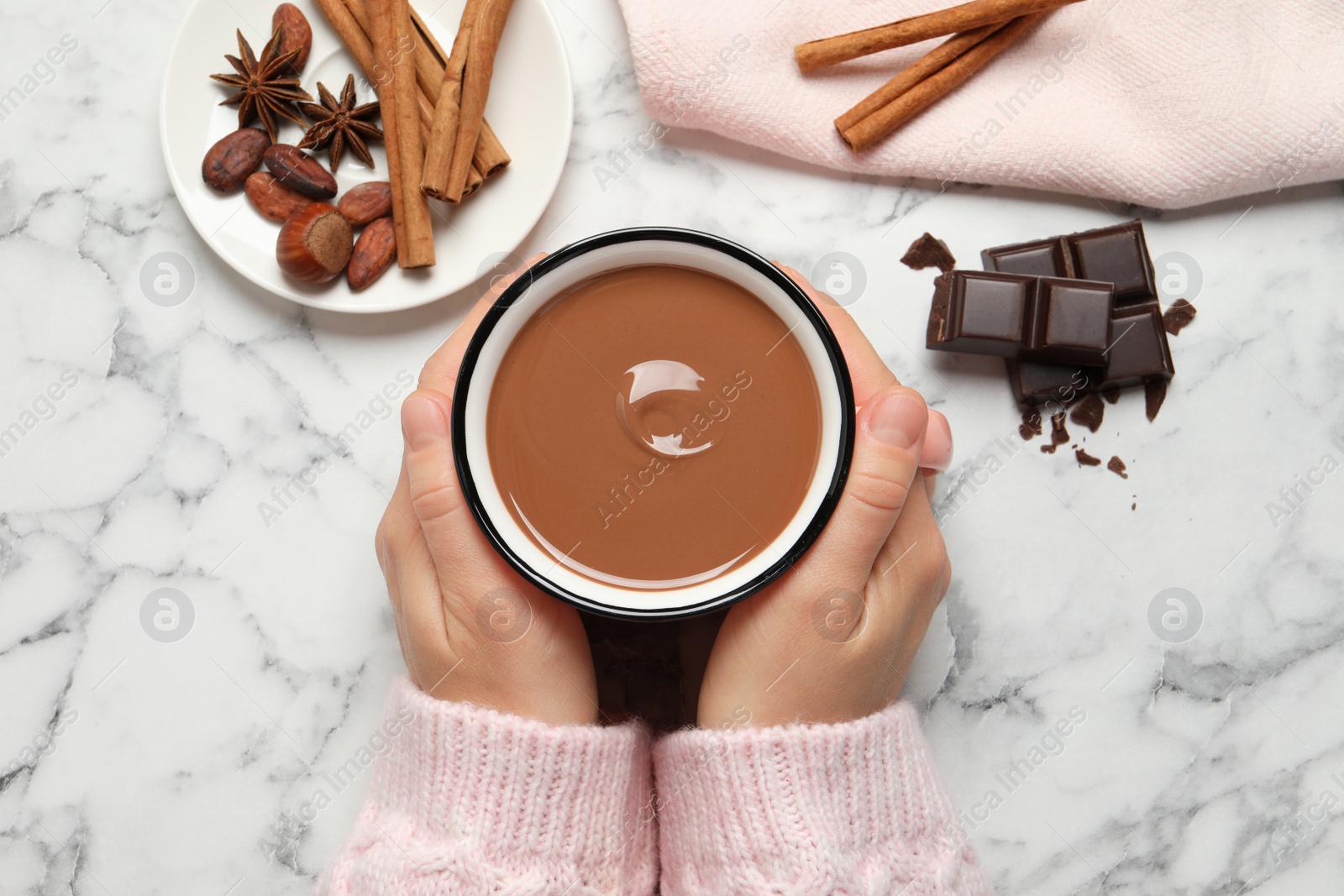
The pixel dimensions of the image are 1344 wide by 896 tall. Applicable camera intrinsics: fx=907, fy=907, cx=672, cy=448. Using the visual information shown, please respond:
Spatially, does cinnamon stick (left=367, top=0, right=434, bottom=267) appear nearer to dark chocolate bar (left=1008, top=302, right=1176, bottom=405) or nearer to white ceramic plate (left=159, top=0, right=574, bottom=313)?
white ceramic plate (left=159, top=0, right=574, bottom=313)

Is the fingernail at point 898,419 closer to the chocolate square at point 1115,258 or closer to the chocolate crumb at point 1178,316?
the chocolate square at point 1115,258

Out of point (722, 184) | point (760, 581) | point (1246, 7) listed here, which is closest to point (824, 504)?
point (760, 581)

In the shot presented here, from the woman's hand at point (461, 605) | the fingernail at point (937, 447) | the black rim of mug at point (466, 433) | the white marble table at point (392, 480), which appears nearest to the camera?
the black rim of mug at point (466, 433)

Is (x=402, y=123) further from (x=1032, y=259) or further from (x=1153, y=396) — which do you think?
(x=1153, y=396)

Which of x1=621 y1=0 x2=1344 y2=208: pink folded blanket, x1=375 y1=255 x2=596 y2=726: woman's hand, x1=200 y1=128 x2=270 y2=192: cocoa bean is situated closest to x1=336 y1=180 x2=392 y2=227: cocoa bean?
x1=200 y1=128 x2=270 y2=192: cocoa bean

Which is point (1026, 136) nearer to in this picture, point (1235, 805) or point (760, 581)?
point (760, 581)

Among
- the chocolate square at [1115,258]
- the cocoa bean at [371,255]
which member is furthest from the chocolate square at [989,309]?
the cocoa bean at [371,255]

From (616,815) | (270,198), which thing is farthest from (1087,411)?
(270,198)
